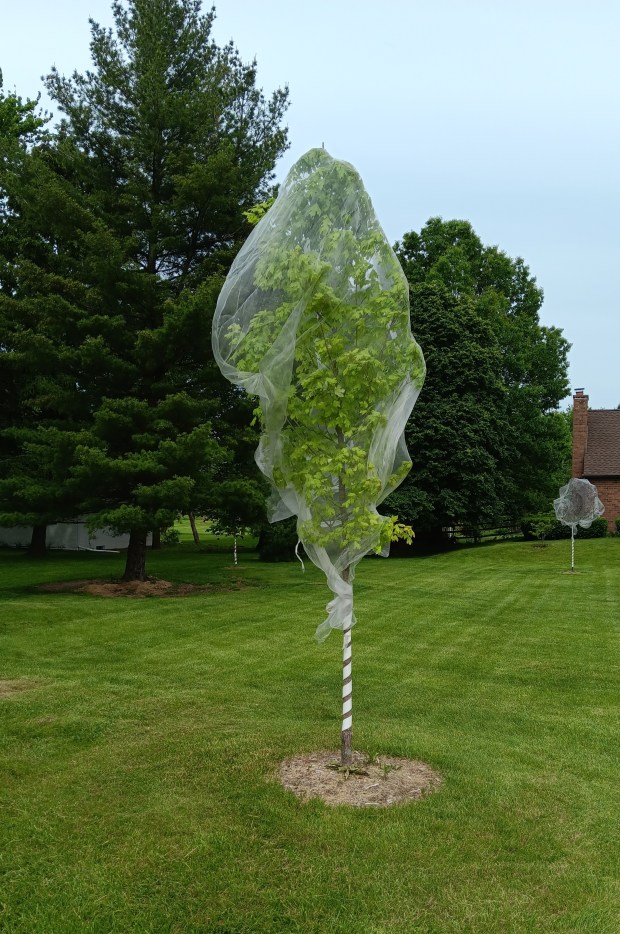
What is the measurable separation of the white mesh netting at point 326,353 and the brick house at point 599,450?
30300 mm

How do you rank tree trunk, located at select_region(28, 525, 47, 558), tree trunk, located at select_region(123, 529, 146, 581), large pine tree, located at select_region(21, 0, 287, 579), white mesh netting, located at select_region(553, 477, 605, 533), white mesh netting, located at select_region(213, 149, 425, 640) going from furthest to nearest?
tree trunk, located at select_region(28, 525, 47, 558), white mesh netting, located at select_region(553, 477, 605, 533), tree trunk, located at select_region(123, 529, 146, 581), large pine tree, located at select_region(21, 0, 287, 579), white mesh netting, located at select_region(213, 149, 425, 640)

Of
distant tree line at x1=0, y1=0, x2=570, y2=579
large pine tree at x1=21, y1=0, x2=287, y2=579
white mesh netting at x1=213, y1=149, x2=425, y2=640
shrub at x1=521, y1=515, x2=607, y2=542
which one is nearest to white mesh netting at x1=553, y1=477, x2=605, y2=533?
shrub at x1=521, y1=515, x2=607, y2=542

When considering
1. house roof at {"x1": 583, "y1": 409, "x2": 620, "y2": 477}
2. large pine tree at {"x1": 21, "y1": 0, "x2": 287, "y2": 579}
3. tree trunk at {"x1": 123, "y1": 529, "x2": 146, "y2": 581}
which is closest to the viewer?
large pine tree at {"x1": 21, "y1": 0, "x2": 287, "y2": 579}

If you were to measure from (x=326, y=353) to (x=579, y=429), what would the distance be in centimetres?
3277

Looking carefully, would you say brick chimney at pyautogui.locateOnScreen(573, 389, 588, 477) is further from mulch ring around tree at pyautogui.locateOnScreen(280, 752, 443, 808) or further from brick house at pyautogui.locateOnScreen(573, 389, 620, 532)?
mulch ring around tree at pyautogui.locateOnScreen(280, 752, 443, 808)

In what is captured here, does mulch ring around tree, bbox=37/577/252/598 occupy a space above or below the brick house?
below

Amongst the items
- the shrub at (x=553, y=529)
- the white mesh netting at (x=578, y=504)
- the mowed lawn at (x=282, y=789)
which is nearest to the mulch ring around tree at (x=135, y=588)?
the mowed lawn at (x=282, y=789)

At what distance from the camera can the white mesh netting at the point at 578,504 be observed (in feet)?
75.5

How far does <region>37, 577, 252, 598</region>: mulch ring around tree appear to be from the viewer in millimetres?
15508

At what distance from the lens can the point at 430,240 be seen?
3575 centimetres

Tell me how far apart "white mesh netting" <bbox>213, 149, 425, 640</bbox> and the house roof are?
30.9 meters

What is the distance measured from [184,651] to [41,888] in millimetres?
6241

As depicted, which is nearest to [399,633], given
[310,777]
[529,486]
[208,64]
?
[310,777]

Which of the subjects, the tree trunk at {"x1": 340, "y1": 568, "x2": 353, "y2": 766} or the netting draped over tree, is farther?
the netting draped over tree
